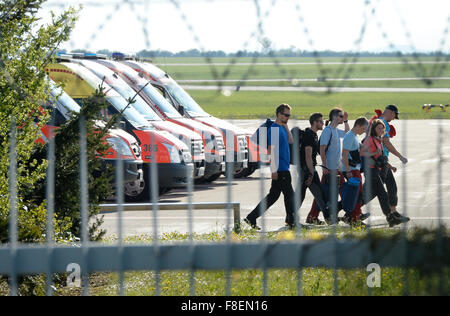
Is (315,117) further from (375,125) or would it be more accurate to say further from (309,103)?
(309,103)

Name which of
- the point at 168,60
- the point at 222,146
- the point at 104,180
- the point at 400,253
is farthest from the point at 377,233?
the point at 222,146

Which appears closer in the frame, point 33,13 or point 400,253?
point 400,253

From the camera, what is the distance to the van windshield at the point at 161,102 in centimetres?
1644

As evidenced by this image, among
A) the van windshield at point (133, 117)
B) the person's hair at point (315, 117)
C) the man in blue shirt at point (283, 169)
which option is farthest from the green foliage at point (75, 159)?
the van windshield at point (133, 117)

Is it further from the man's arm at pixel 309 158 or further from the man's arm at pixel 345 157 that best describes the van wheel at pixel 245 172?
the man's arm at pixel 345 157

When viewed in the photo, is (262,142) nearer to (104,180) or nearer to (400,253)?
(400,253)

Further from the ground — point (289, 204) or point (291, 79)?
point (291, 79)

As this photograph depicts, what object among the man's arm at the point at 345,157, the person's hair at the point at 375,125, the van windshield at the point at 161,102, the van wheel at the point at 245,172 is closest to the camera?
the person's hair at the point at 375,125

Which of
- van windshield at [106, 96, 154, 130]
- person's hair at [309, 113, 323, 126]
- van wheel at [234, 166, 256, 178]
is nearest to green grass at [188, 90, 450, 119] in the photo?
van wheel at [234, 166, 256, 178]

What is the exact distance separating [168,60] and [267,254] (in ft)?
4.27

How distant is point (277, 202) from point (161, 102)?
3321mm

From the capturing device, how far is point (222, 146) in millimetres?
16578

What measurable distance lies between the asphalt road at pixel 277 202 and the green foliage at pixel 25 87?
1742 millimetres

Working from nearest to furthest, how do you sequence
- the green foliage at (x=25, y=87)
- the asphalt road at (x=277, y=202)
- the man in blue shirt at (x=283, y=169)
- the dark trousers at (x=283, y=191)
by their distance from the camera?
the asphalt road at (x=277, y=202)
the green foliage at (x=25, y=87)
the man in blue shirt at (x=283, y=169)
the dark trousers at (x=283, y=191)
